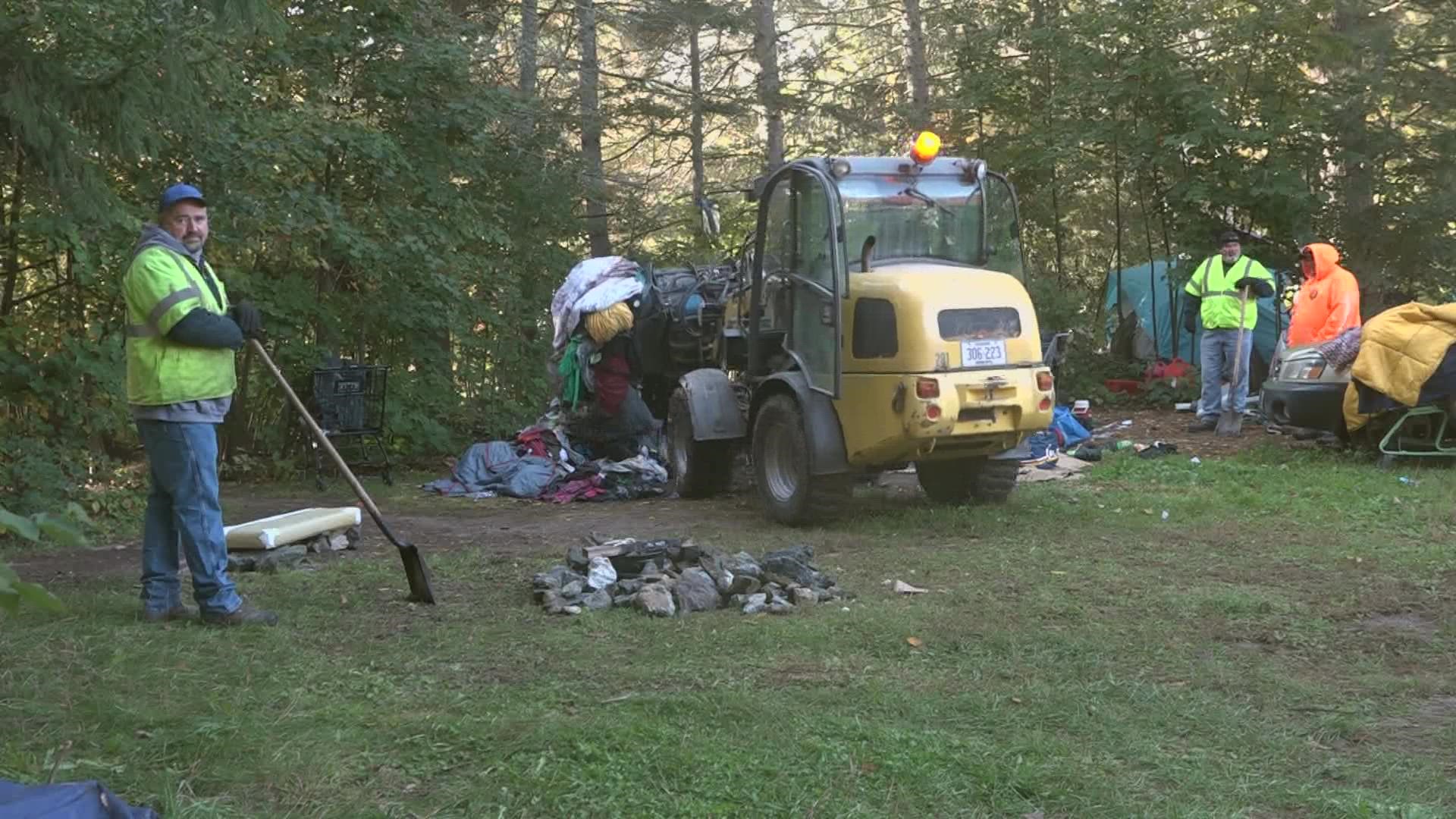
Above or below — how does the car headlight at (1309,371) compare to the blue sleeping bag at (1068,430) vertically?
above

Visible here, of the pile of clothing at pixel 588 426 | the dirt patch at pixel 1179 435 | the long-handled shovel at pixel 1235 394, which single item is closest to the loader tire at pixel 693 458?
the pile of clothing at pixel 588 426

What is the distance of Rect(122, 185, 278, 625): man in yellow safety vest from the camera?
5.28 meters

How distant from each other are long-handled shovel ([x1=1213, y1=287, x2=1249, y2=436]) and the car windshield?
4.63 meters

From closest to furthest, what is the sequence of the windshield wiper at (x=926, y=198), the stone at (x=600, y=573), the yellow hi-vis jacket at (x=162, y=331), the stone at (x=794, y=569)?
1. the yellow hi-vis jacket at (x=162, y=331)
2. the stone at (x=600, y=573)
3. the stone at (x=794, y=569)
4. the windshield wiper at (x=926, y=198)

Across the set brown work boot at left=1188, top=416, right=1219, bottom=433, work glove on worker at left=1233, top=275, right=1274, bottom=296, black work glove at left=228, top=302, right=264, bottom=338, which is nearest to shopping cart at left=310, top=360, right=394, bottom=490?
black work glove at left=228, top=302, right=264, bottom=338

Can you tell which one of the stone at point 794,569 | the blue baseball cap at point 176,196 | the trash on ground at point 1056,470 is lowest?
the stone at point 794,569

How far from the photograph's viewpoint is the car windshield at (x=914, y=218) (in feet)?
27.0

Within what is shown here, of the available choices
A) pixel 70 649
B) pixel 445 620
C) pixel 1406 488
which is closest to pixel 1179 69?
pixel 1406 488

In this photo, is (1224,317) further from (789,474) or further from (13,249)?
(13,249)

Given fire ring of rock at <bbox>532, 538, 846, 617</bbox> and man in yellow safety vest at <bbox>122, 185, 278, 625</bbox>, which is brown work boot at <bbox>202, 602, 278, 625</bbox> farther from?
fire ring of rock at <bbox>532, 538, 846, 617</bbox>

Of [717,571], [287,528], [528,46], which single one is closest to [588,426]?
[287,528]

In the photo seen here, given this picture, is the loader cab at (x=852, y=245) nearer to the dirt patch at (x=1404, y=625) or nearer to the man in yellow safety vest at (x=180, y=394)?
the dirt patch at (x=1404, y=625)

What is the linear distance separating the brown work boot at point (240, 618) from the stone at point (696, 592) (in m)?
1.71

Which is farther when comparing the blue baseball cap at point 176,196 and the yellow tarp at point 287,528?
the yellow tarp at point 287,528
